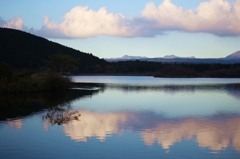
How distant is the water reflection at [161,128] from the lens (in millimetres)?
14994

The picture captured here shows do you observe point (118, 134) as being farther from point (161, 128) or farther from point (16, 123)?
point (16, 123)

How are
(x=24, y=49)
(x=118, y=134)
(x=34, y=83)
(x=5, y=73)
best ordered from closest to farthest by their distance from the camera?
(x=118, y=134) → (x=5, y=73) → (x=34, y=83) → (x=24, y=49)

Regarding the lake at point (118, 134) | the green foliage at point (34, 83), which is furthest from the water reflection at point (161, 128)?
the green foliage at point (34, 83)

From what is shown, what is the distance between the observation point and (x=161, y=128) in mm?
18016

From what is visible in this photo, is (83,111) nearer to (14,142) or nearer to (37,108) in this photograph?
(37,108)

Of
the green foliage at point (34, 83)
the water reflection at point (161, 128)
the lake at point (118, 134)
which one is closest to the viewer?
the lake at point (118, 134)

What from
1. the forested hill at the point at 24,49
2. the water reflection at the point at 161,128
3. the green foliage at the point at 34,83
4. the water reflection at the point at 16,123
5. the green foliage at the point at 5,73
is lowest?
the water reflection at the point at 161,128

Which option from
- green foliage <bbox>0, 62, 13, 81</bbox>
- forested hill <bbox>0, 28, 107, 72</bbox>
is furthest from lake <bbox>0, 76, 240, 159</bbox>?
forested hill <bbox>0, 28, 107, 72</bbox>

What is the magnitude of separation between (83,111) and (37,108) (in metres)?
3.91

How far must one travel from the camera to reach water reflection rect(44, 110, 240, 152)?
590 inches

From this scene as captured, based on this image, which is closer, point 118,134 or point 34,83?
point 118,134

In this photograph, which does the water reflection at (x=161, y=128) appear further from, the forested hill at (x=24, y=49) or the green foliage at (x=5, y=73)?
the forested hill at (x=24, y=49)

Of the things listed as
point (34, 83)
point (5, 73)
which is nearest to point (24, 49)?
point (34, 83)

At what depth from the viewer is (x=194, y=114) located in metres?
23.8
